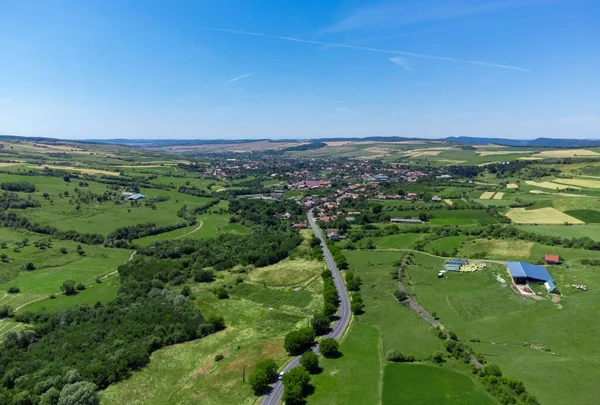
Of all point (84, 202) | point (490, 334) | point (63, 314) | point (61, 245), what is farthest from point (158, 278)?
point (84, 202)

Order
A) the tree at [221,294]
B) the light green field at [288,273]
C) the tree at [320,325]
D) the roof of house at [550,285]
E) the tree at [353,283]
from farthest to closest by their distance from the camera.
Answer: the light green field at [288,273] < the tree at [221,294] < the tree at [353,283] < the roof of house at [550,285] < the tree at [320,325]

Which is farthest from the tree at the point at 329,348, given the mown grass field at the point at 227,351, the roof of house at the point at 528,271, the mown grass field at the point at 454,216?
the mown grass field at the point at 454,216

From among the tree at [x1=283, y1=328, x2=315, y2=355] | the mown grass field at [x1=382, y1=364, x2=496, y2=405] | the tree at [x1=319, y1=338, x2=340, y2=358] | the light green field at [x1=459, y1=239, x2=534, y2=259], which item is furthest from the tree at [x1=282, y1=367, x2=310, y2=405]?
the light green field at [x1=459, y1=239, x2=534, y2=259]

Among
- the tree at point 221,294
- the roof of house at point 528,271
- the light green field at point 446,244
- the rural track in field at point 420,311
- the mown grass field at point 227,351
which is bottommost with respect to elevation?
the mown grass field at point 227,351

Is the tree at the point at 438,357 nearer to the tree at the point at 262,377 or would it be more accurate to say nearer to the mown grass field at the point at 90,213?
the tree at the point at 262,377

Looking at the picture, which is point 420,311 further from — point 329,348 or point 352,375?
point 352,375

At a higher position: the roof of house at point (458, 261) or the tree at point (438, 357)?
the roof of house at point (458, 261)
